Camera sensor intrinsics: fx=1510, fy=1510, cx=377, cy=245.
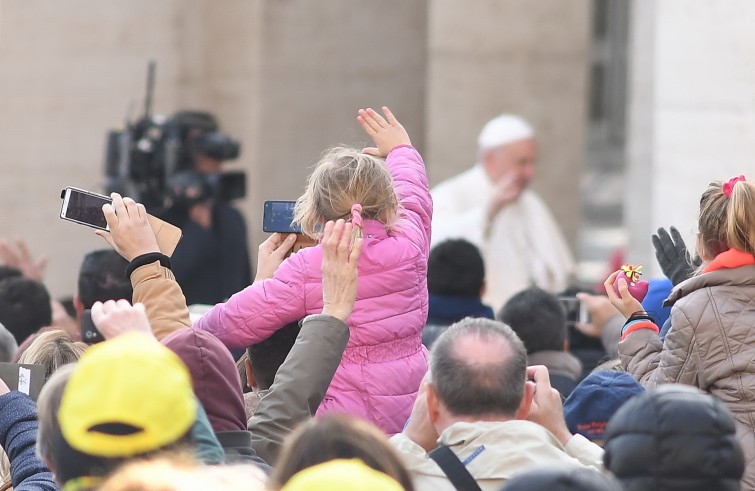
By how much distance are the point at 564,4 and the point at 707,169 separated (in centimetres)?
298

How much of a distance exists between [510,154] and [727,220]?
4.12 metres

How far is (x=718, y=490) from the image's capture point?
270 centimetres

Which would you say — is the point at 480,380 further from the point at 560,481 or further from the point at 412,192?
the point at 412,192

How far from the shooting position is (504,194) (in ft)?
25.7

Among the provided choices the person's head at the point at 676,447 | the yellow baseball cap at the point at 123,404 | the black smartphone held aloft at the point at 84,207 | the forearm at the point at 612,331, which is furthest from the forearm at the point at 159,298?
the forearm at the point at 612,331

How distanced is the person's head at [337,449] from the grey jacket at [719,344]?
1.49 metres

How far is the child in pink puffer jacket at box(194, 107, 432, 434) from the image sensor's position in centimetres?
394

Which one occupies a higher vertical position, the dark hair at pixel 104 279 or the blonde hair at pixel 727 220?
the blonde hair at pixel 727 220

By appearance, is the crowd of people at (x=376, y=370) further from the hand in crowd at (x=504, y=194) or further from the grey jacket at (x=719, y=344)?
the hand in crowd at (x=504, y=194)

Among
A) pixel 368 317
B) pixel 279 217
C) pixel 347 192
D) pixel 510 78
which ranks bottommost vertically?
pixel 368 317

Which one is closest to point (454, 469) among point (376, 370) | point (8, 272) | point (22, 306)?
point (376, 370)

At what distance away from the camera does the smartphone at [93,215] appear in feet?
13.2

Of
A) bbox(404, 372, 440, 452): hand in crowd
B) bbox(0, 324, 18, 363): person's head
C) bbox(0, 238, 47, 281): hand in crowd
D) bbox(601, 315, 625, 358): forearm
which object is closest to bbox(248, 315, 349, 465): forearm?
bbox(404, 372, 440, 452): hand in crowd

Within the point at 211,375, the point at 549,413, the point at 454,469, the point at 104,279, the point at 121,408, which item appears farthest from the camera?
the point at 104,279
